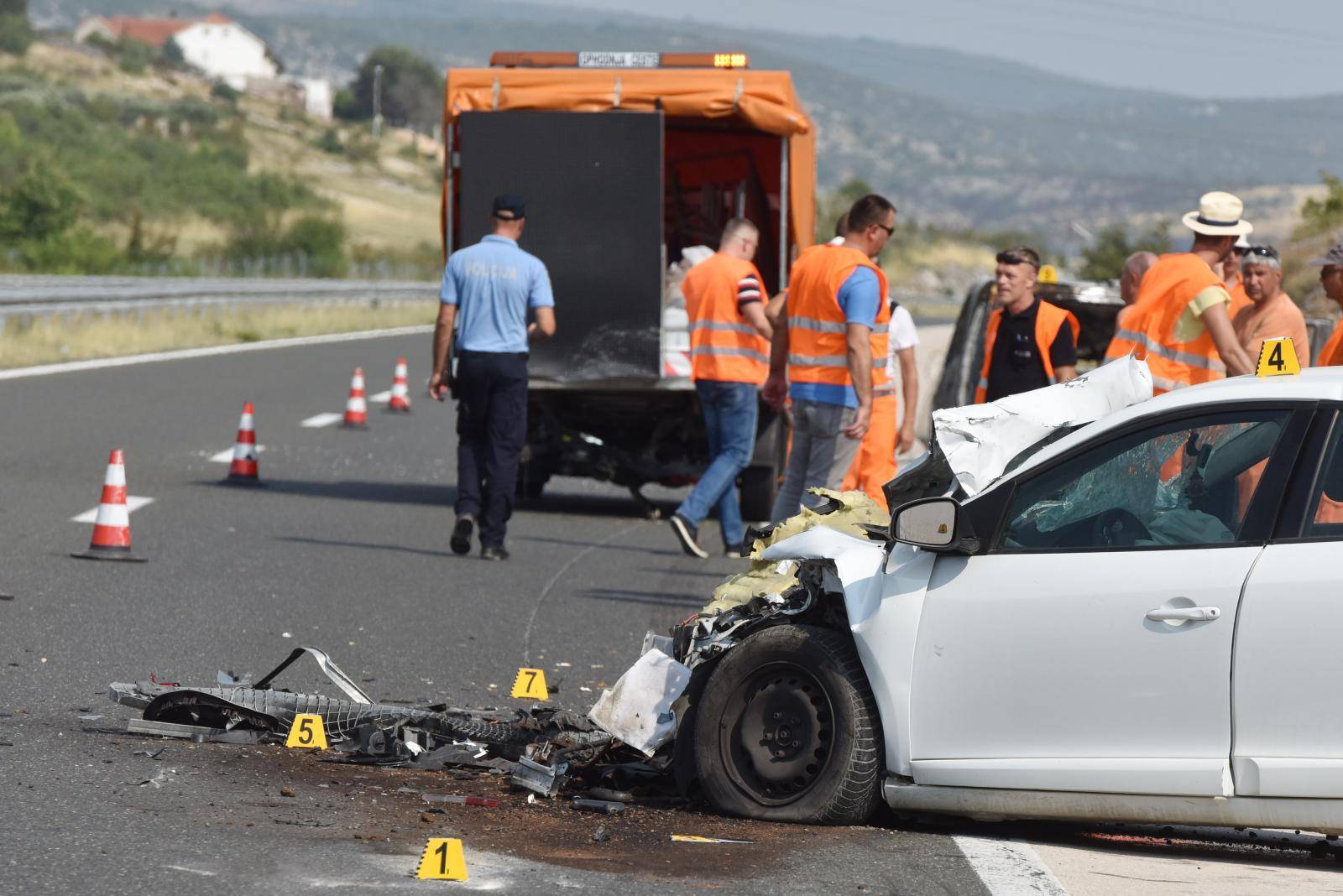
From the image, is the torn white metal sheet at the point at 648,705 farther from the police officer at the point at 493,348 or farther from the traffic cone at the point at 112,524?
the police officer at the point at 493,348

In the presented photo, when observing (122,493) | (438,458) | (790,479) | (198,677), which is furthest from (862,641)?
(438,458)

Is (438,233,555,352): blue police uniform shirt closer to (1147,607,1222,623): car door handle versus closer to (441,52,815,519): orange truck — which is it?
(441,52,815,519): orange truck

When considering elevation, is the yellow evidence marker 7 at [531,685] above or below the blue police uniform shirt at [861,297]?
below

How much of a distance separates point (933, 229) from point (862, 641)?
498 feet

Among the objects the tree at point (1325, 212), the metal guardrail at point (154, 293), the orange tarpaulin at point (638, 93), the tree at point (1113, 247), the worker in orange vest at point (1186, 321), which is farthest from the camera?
the tree at point (1113, 247)

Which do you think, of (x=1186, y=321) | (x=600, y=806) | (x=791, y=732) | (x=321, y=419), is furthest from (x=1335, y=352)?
(x=321, y=419)

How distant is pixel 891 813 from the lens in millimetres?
6199

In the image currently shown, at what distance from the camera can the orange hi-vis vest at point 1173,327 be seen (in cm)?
930

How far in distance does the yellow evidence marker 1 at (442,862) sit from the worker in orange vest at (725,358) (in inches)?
279

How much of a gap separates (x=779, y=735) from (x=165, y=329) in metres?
28.4

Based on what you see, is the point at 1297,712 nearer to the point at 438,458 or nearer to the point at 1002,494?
the point at 1002,494

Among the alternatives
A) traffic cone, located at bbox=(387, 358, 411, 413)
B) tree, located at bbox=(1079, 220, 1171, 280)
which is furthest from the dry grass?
tree, located at bbox=(1079, 220, 1171, 280)

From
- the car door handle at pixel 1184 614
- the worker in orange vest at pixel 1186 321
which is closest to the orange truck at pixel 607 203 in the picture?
the worker in orange vest at pixel 1186 321

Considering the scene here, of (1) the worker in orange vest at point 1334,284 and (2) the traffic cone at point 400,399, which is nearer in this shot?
(1) the worker in orange vest at point 1334,284
